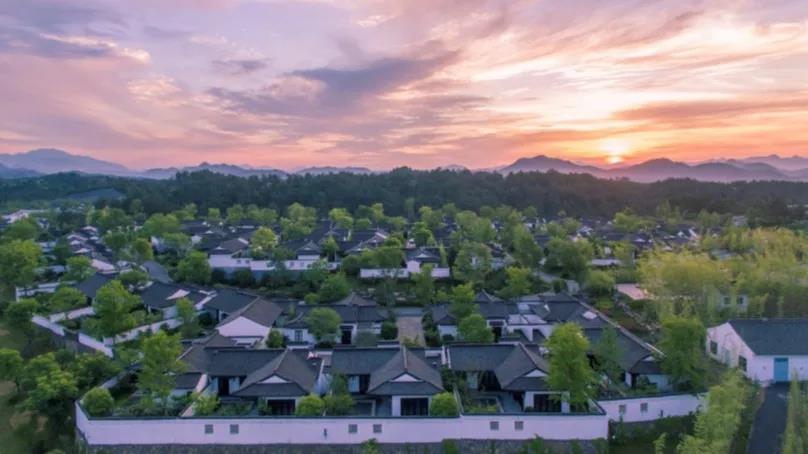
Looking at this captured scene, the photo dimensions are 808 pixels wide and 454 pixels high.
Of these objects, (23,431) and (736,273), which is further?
(736,273)

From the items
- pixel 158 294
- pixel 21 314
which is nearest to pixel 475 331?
pixel 158 294

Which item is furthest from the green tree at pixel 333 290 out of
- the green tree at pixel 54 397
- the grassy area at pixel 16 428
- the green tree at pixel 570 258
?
the green tree at pixel 570 258

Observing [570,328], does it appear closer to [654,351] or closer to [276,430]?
[654,351]

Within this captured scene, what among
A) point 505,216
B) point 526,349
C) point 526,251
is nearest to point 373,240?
point 526,251

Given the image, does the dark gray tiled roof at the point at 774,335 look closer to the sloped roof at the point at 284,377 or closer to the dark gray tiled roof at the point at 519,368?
the dark gray tiled roof at the point at 519,368

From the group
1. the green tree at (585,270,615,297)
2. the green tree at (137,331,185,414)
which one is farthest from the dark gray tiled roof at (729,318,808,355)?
the green tree at (137,331,185,414)

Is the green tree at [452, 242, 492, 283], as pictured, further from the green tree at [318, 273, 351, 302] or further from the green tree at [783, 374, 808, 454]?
the green tree at [783, 374, 808, 454]
